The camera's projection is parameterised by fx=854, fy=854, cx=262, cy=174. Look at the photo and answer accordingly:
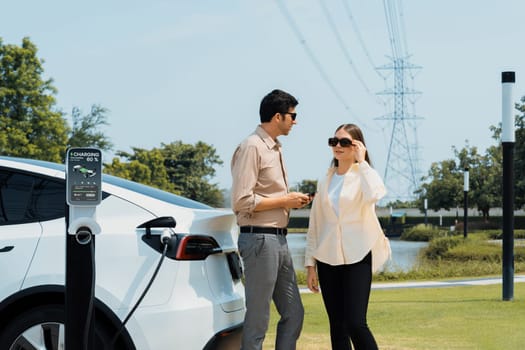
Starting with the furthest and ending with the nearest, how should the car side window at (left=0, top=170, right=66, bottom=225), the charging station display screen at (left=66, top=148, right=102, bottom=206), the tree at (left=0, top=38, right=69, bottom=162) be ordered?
the tree at (left=0, top=38, right=69, bottom=162) < the car side window at (left=0, top=170, right=66, bottom=225) < the charging station display screen at (left=66, top=148, right=102, bottom=206)

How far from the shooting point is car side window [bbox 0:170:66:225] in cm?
506

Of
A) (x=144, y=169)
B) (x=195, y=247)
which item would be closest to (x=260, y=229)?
(x=195, y=247)

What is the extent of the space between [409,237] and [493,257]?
3292 cm

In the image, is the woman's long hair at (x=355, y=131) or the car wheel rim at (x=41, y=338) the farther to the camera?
the woman's long hair at (x=355, y=131)

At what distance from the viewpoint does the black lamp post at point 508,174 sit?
1193 cm

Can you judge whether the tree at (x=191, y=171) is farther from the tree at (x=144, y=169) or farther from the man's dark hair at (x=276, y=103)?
the man's dark hair at (x=276, y=103)

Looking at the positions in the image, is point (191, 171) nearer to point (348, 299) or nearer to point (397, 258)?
point (397, 258)

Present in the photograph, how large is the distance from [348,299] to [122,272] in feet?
4.80

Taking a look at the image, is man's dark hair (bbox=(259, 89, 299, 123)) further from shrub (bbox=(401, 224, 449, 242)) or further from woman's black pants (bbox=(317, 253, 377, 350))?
shrub (bbox=(401, 224, 449, 242))

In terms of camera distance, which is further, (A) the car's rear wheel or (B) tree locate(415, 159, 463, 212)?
(B) tree locate(415, 159, 463, 212)

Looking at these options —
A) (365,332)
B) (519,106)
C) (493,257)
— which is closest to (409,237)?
(519,106)

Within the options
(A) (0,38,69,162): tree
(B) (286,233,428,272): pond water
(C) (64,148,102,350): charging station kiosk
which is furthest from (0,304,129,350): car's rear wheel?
(A) (0,38,69,162): tree

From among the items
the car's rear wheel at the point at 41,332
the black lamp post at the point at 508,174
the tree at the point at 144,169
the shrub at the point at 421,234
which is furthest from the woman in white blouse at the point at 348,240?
the tree at the point at 144,169

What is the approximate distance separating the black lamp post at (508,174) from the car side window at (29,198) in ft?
27.1
